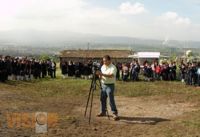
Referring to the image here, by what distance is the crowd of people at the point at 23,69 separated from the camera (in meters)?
31.2

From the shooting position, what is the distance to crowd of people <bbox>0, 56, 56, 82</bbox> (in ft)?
103

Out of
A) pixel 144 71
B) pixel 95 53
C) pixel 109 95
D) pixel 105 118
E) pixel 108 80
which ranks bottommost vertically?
pixel 105 118

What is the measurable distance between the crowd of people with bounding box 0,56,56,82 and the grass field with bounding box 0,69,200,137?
5.29 meters

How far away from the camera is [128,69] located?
35.2 meters

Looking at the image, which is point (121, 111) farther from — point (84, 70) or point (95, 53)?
point (95, 53)

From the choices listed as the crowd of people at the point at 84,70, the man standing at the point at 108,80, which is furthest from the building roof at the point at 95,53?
the man standing at the point at 108,80

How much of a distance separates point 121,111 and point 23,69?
16.9 m

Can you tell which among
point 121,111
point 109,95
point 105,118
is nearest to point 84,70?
point 121,111

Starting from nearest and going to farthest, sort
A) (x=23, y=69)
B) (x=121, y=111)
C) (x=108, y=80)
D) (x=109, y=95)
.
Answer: (x=109, y=95) → (x=108, y=80) → (x=121, y=111) → (x=23, y=69)

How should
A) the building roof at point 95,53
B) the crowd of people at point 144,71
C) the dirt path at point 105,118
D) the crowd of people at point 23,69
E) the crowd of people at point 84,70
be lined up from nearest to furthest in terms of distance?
the dirt path at point 105,118
the crowd of people at point 23,69
the crowd of people at point 84,70
the crowd of people at point 144,71
the building roof at point 95,53

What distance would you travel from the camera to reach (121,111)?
17.8m

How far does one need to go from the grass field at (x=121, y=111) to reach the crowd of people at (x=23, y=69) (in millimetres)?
5294

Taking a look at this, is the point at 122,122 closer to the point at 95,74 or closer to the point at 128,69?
the point at 95,74

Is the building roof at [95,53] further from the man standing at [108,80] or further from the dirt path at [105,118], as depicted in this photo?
the man standing at [108,80]
